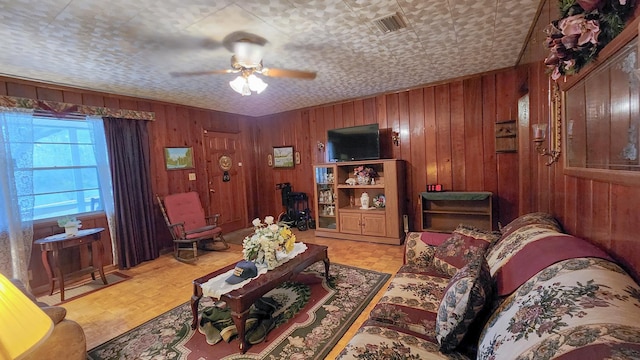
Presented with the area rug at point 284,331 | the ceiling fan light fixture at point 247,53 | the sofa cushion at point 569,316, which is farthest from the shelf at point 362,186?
the sofa cushion at point 569,316

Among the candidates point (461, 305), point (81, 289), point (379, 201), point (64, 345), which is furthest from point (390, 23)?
point (81, 289)

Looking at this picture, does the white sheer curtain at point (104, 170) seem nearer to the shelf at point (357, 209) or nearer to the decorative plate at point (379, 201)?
the shelf at point (357, 209)

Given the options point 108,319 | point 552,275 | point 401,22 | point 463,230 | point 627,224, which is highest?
point 401,22

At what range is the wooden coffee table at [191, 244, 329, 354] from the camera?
1.82 m

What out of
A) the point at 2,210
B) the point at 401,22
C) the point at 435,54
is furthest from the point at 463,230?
the point at 2,210

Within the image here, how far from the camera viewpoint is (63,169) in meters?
3.37

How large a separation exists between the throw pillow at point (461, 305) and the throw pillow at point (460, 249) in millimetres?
673

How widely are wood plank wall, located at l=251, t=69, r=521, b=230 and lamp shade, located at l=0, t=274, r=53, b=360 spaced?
14.2 feet

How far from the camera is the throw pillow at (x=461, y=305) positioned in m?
1.11

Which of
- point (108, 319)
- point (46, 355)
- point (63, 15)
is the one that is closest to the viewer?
point (46, 355)

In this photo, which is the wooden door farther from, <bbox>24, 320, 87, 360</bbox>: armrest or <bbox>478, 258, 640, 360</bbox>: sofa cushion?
<bbox>478, 258, 640, 360</bbox>: sofa cushion

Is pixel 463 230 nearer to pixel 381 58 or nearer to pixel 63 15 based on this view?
pixel 381 58

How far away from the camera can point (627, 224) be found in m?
0.94

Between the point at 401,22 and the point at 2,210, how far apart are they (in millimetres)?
4468
